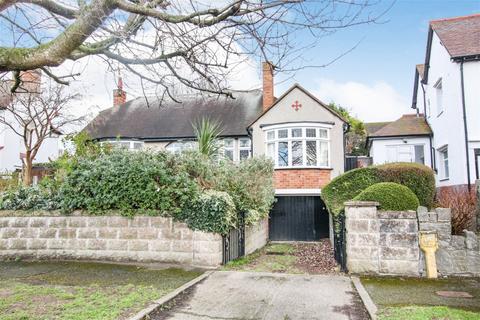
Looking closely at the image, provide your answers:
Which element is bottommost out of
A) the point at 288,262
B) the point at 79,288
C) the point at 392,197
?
the point at 288,262

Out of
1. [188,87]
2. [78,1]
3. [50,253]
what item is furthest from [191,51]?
[50,253]

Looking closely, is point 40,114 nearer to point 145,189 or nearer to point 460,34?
point 145,189

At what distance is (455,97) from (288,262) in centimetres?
981

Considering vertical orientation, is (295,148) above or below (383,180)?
above

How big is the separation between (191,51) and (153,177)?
3.90m

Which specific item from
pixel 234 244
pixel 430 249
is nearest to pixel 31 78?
pixel 234 244

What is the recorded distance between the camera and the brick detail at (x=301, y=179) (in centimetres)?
1533

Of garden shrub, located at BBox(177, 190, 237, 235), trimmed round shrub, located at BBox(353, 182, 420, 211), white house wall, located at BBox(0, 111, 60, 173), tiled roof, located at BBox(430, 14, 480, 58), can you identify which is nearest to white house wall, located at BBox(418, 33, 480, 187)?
tiled roof, located at BBox(430, 14, 480, 58)

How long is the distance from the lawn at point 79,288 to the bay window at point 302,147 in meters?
9.67

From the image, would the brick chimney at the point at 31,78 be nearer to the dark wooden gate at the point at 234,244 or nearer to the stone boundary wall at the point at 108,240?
the stone boundary wall at the point at 108,240

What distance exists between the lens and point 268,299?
5.41 meters

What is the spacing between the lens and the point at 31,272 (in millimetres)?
7113

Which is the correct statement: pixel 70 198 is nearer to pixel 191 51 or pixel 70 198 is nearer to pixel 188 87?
pixel 188 87

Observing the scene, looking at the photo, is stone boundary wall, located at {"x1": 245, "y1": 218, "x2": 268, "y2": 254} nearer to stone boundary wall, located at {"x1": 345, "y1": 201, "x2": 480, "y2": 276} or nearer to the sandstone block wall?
stone boundary wall, located at {"x1": 345, "y1": 201, "x2": 480, "y2": 276}
